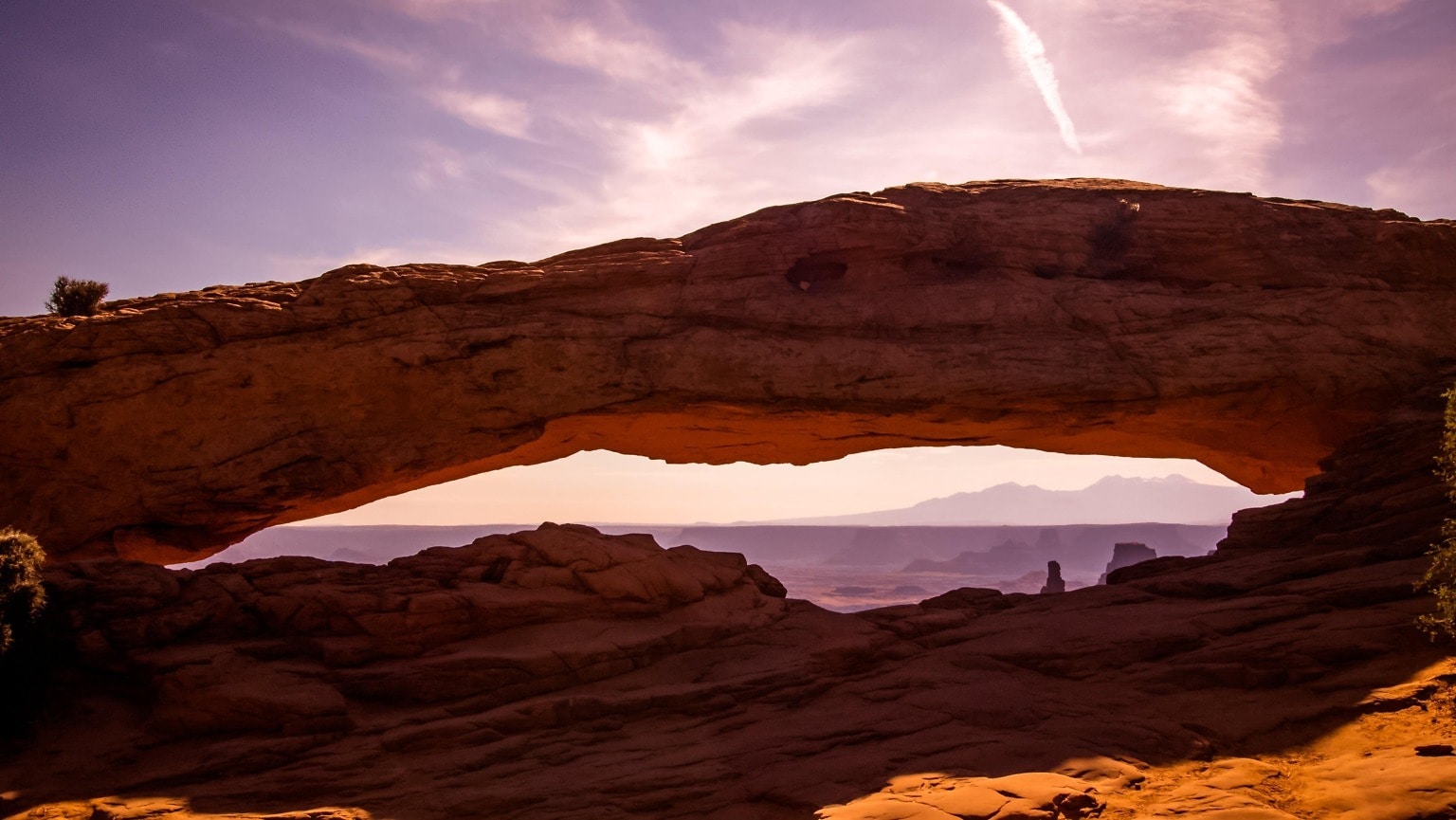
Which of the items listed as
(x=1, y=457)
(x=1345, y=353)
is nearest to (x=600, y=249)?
(x=1, y=457)

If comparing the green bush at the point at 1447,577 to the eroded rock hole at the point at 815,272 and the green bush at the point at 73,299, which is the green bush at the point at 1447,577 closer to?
the eroded rock hole at the point at 815,272

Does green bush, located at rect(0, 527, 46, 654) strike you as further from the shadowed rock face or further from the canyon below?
the shadowed rock face

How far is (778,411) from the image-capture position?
74.3 feet

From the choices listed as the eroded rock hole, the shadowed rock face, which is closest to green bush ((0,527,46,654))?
the shadowed rock face

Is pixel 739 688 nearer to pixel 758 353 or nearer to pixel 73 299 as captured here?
pixel 758 353

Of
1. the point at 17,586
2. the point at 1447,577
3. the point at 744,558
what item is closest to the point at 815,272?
the point at 744,558

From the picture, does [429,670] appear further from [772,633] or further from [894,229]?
[894,229]

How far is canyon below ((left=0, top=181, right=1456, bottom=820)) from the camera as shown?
551 inches

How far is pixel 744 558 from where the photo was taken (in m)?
21.8

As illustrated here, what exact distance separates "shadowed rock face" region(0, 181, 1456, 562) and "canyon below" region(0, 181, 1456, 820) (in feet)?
0.32

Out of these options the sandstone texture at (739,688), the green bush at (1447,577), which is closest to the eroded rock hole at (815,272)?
the sandstone texture at (739,688)

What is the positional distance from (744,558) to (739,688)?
4.95 meters

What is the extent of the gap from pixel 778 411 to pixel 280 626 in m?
11.9

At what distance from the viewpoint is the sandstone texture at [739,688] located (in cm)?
1322
